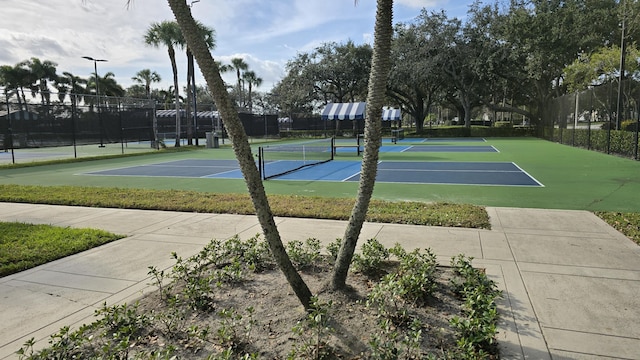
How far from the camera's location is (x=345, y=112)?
2678cm

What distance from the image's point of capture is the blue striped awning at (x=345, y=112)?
26.4 m

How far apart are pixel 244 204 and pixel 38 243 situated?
11.2 feet

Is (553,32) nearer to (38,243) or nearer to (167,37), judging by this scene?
(167,37)

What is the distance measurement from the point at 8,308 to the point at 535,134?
4025 cm

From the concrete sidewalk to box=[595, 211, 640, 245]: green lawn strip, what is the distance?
18 cm

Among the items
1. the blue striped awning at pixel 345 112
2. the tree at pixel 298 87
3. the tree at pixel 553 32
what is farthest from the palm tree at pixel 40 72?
the tree at pixel 553 32

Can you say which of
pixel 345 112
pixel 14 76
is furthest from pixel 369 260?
pixel 14 76

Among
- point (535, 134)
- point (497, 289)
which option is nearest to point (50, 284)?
point (497, 289)

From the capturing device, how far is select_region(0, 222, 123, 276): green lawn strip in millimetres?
5020

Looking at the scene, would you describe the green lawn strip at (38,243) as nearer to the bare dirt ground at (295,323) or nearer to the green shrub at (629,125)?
the bare dirt ground at (295,323)

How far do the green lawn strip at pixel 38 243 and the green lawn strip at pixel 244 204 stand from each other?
188 cm

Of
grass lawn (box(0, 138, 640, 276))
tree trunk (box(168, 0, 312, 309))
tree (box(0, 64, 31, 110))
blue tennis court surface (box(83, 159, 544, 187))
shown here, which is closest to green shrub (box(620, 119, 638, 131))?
grass lawn (box(0, 138, 640, 276))

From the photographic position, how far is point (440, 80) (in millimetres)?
39906

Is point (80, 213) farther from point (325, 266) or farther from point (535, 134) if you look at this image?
point (535, 134)
